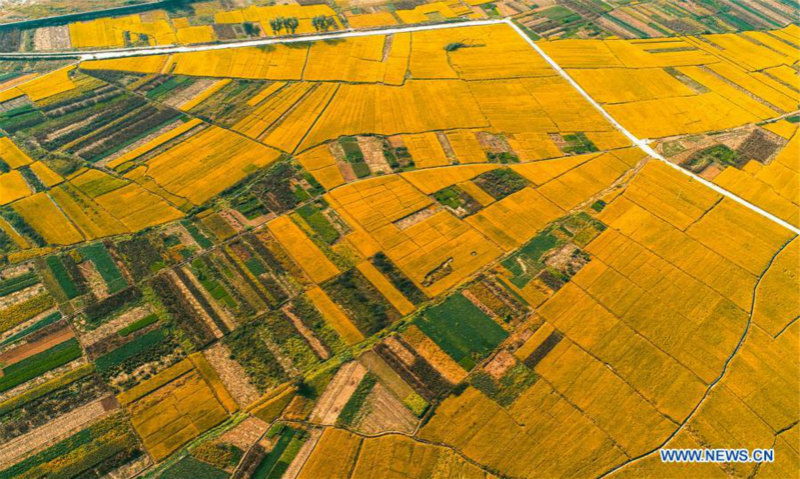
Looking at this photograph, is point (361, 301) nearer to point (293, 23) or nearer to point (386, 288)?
point (386, 288)

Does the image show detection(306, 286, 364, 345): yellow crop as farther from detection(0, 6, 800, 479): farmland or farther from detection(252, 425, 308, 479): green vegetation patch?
detection(252, 425, 308, 479): green vegetation patch

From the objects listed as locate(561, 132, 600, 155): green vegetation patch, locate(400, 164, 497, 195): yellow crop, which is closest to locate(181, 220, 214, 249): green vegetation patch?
locate(400, 164, 497, 195): yellow crop

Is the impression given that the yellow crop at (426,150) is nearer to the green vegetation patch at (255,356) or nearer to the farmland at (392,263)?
the farmland at (392,263)

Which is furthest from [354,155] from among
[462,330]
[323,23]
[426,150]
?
[323,23]

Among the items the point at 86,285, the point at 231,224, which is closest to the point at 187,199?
the point at 231,224

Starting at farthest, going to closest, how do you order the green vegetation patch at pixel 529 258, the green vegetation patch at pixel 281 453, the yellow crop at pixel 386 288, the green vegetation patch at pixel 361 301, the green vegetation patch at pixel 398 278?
the green vegetation patch at pixel 529 258
the green vegetation patch at pixel 398 278
the yellow crop at pixel 386 288
the green vegetation patch at pixel 361 301
the green vegetation patch at pixel 281 453

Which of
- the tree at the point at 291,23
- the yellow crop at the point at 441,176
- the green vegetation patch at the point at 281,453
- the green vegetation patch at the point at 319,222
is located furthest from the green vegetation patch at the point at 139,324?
the tree at the point at 291,23

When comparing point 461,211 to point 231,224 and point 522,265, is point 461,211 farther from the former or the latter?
point 231,224
